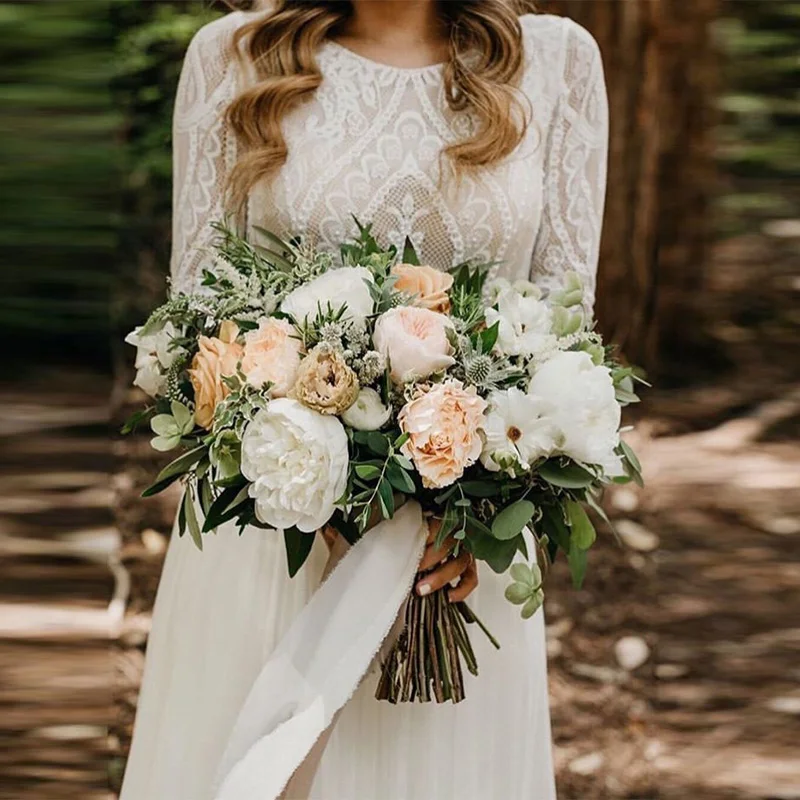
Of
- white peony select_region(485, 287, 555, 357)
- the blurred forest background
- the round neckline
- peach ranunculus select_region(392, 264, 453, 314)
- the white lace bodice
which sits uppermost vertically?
the round neckline

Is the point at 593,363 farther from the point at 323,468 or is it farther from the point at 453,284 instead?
the point at 323,468

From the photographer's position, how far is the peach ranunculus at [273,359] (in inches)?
55.9

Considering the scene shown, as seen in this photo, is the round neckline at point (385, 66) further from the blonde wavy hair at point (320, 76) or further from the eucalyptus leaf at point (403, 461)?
the eucalyptus leaf at point (403, 461)

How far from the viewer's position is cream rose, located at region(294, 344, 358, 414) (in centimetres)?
138

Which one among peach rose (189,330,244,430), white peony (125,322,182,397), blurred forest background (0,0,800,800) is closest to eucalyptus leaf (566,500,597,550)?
peach rose (189,330,244,430)

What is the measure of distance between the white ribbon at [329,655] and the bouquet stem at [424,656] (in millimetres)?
53

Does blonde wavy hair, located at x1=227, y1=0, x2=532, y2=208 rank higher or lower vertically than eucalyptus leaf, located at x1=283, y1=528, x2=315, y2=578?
higher

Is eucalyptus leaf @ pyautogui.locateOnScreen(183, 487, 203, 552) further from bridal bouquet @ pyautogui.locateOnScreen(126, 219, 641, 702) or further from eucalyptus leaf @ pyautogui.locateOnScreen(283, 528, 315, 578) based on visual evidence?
eucalyptus leaf @ pyautogui.locateOnScreen(283, 528, 315, 578)

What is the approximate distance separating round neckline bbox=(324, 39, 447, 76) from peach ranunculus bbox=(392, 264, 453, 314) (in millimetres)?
542

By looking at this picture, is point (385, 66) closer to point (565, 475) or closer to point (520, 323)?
point (520, 323)

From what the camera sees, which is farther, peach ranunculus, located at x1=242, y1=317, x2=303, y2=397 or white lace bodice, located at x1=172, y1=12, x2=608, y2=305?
white lace bodice, located at x1=172, y1=12, x2=608, y2=305

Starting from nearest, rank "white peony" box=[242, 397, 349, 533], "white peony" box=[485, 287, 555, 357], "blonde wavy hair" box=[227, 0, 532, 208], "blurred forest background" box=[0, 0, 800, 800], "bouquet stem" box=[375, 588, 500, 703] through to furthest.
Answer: "white peony" box=[242, 397, 349, 533] → "white peony" box=[485, 287, 555, 357] → "bouquet stem" box=[375, 588, 500, 703] → "blonde wavy hair" box=[227, 0, 532, 208] → "blurred forest background" box=[0, 0, 800, 800]

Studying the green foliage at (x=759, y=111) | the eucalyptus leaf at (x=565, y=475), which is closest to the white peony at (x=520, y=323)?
the eucalyptus leaf at (x=565, y=475)

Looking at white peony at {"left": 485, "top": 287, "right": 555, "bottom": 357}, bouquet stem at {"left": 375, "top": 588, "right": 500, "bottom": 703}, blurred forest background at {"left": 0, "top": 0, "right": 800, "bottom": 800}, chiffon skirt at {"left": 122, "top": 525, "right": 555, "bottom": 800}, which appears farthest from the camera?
blurred forest background at {"left": 0, "top": 0, "right": 800, "bottom": 800}
